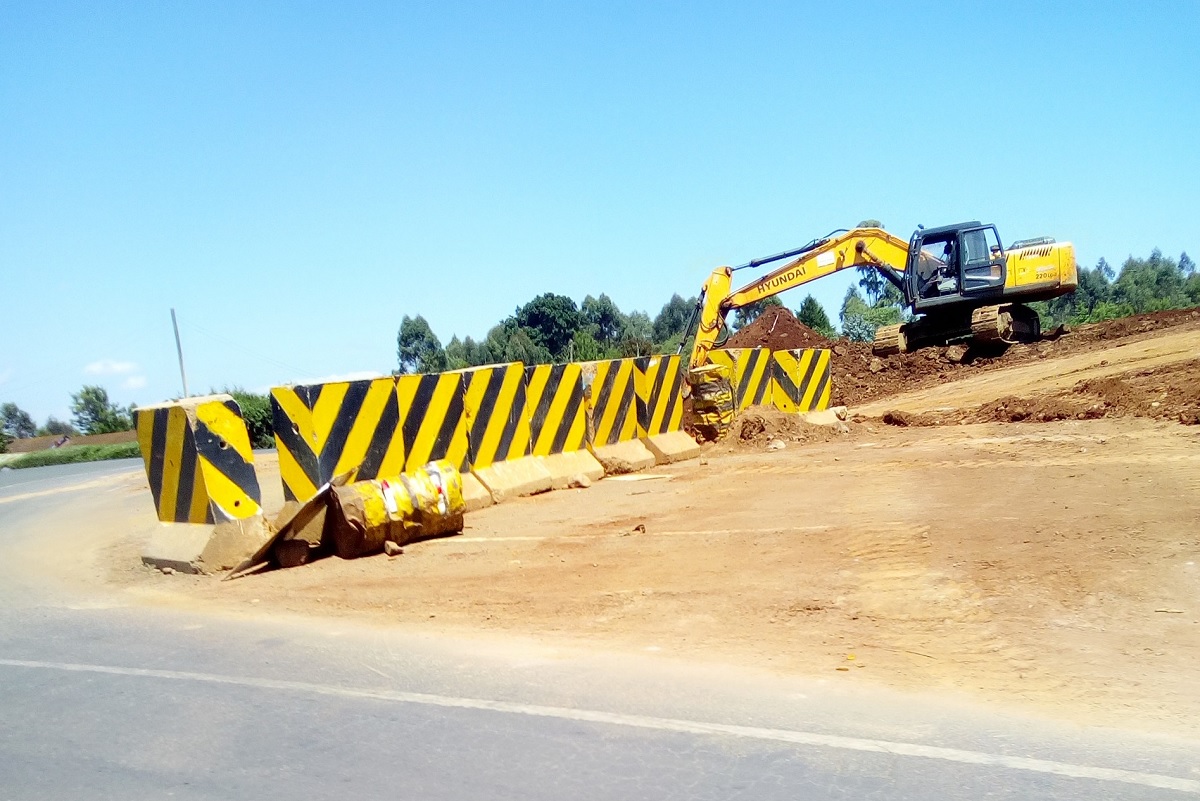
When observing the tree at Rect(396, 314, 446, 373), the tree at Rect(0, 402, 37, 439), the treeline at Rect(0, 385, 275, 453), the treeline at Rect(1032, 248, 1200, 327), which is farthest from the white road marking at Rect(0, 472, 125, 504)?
the tree at Rect(0, 402, 37, 439)

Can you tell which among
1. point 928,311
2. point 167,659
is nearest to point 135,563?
point 167,659

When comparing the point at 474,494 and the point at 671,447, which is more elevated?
the point at 671,447

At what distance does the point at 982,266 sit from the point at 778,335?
35.7ft

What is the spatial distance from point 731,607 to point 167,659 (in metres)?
3.73

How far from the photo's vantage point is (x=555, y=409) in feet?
41.1

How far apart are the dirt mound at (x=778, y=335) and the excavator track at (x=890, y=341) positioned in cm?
616

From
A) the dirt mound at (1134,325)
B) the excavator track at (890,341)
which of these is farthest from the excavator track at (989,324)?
the dirt mound at (1134,325)

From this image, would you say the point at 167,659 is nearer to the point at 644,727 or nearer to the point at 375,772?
the point at 375,772

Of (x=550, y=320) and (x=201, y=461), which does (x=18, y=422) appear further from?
(x=201, y=461)

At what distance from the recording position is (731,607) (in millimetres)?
6418

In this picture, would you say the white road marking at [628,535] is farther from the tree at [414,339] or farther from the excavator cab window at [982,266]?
the tree at [414,339]

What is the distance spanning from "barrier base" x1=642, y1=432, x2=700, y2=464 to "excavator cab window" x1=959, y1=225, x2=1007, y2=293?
37.6ft

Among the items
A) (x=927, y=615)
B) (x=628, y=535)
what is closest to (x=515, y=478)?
(x=628, y=535)

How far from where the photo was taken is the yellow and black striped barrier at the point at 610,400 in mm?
13047
